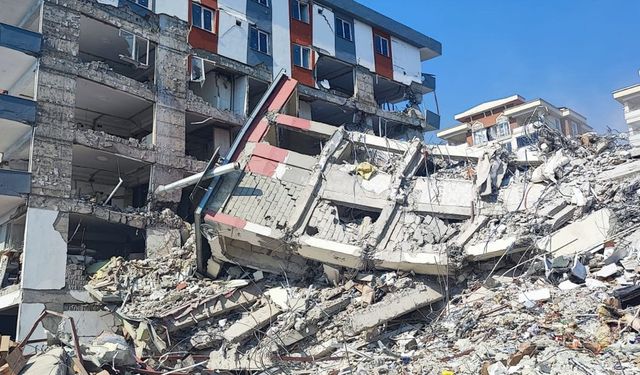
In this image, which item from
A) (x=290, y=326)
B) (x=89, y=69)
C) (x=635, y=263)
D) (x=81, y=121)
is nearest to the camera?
(x=635, y=263)

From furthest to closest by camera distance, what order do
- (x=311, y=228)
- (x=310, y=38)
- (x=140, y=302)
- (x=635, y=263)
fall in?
(x=310, y=38) < (x=140, y=302) < (x=311, y=228) < (x=635, y=263)

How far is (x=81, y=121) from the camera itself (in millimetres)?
21516

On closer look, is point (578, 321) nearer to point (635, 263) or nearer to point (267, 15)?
point (635, 263)

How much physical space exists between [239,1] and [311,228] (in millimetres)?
13746

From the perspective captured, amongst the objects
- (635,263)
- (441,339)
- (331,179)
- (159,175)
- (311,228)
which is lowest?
(441,339)

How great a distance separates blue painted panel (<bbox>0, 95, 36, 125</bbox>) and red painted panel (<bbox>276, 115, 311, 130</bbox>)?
7.19 metres

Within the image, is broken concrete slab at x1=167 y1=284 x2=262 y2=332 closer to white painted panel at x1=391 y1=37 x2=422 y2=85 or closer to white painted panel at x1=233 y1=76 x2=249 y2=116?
white painted panel at x1=233 y1=76 x2=249 y2=116

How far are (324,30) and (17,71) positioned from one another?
13419 mm

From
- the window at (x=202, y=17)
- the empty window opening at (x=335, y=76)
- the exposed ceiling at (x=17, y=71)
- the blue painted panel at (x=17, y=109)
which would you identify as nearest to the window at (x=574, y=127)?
the empty window opening at (x=335, y=76)

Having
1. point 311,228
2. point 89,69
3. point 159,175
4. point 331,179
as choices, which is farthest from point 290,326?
point 89,69

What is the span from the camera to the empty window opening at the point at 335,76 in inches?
1077

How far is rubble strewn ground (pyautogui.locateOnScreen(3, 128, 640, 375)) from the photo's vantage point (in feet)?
29.3

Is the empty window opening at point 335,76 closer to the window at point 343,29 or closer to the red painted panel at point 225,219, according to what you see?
the window at point 343,29

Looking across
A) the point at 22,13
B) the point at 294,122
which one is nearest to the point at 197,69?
the point at 22,13
